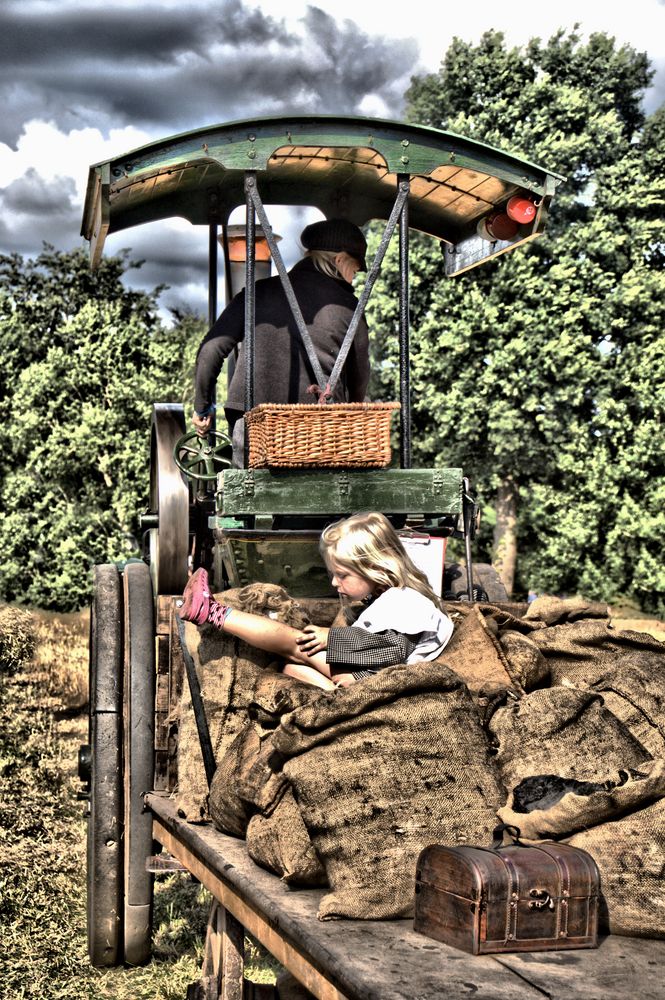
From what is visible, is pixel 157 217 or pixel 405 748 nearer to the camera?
pixel 405 748

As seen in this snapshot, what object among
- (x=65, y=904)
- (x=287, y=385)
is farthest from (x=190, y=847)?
(x=65, y=904)

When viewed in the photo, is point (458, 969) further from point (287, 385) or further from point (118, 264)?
point (118, 264)

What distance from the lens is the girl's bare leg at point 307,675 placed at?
3762 mm

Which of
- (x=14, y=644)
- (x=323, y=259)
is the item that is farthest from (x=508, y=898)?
(x=14, y=644)

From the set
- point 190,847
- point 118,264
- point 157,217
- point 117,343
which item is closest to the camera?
point 190,847

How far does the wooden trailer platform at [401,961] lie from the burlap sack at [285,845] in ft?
0.11

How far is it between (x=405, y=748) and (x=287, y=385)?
2761 millimetres

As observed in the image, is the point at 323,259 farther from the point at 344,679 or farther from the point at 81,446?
the point at 81,446

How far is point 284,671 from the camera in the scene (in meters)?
3.91

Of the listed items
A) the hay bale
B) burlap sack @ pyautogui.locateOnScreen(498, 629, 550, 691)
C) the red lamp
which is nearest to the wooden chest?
burlap sack @ pyautogui.locateOnScreen(498, 629, 550, 691)

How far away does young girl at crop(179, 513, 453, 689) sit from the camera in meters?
3.72

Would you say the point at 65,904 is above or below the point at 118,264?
below

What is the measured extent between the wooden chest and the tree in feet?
60.5

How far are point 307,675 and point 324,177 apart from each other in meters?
2.85
